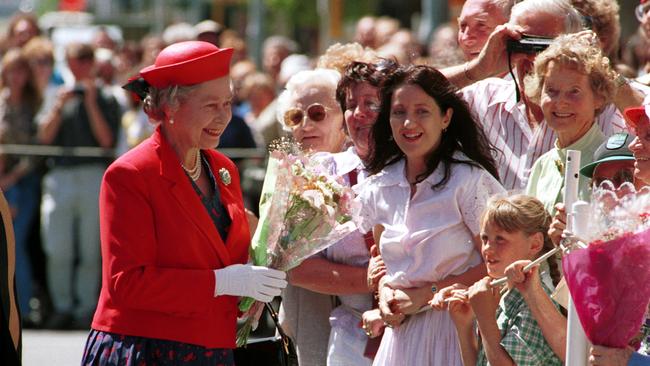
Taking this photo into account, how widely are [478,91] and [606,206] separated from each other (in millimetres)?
1998

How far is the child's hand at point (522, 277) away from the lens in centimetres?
434

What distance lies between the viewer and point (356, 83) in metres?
5.71

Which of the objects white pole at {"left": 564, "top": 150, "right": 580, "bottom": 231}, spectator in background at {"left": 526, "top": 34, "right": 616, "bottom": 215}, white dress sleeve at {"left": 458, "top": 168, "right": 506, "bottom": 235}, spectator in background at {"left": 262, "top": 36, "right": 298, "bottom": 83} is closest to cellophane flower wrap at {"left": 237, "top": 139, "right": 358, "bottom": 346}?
white dress sleeve at {"left": 458, "top": 168, "right": 506, "bottom": 235}

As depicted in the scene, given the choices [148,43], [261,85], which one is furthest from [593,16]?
[148,43]

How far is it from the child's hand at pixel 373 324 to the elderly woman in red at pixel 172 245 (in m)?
0.58

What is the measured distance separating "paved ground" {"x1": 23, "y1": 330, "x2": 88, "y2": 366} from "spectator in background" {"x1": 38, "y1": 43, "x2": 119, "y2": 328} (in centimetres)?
29

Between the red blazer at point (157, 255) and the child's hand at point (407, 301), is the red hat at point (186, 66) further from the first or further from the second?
the child's hand at point (407, 301)

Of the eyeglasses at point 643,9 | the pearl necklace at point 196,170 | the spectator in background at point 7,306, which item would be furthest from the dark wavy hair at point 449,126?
the eyeglasses at point 643,9

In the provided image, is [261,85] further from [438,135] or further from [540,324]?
[540,324]

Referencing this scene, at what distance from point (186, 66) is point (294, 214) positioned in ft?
2.33

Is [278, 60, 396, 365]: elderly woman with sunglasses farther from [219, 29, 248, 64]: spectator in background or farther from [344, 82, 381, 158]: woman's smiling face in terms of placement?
[219, 29, 248, 64]: spectator in background

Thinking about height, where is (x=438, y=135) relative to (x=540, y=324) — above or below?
above

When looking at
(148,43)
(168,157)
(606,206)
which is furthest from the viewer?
(148,43)

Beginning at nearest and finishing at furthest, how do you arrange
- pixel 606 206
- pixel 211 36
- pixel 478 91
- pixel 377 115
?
1. pixel 606 206
2. pixel 377 115
3. pixel 478 91
4. pixel 211 36
